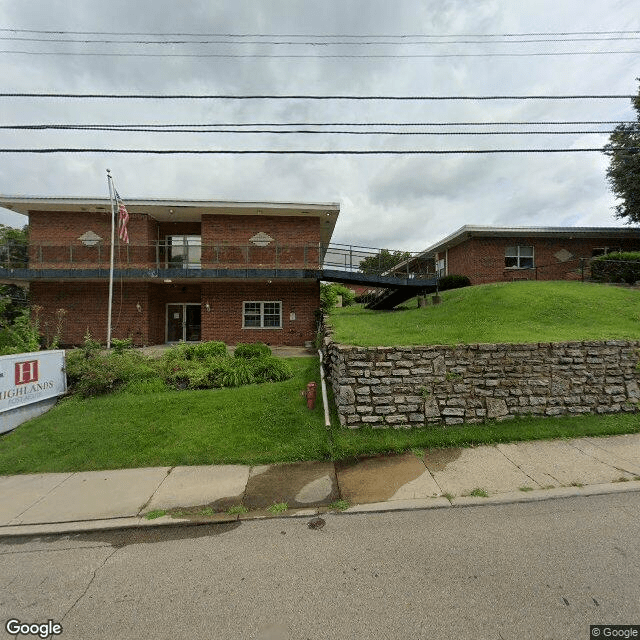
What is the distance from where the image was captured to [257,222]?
14828mm

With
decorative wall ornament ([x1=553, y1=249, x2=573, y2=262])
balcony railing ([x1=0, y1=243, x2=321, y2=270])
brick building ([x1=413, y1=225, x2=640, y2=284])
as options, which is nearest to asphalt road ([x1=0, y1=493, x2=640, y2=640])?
balcony railing ([x1=0, y1=243, x2=321, y2=270])

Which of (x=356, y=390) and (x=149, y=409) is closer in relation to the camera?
(x=356, y=390)

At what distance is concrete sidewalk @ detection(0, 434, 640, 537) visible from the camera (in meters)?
3.90

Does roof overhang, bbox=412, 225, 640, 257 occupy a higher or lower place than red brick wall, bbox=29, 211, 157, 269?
higher

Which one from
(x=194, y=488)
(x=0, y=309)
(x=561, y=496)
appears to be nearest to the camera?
(x=561, y=496)

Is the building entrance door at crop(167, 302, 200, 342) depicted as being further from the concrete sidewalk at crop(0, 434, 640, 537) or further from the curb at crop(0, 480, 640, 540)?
the curb at crop(0, 480, 640, 540)

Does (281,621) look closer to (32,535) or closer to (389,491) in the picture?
(389,491)

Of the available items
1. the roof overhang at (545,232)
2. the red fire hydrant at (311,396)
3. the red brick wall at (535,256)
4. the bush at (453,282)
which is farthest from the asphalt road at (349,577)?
the red brick wall at (535,256)

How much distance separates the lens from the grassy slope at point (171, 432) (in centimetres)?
523

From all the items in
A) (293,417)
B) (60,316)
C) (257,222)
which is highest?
(257,222)

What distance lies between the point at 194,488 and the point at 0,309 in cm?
1436

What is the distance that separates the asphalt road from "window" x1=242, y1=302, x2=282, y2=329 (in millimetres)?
11315

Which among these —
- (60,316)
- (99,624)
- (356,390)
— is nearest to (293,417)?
(356,390)

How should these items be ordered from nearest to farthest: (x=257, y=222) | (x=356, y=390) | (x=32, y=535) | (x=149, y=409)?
(x=32, y=535) < (x=356, y=390) < (x=149, y=409) < (x=257, y=222)
